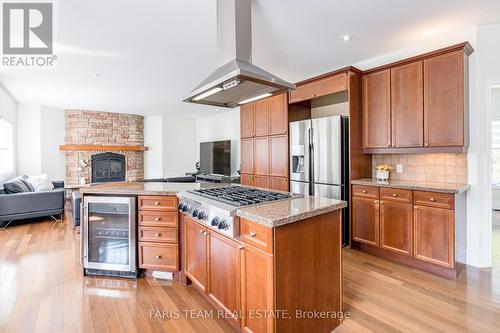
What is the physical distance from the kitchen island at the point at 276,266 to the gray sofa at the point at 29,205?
13.8ft

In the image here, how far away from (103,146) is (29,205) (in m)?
2.98

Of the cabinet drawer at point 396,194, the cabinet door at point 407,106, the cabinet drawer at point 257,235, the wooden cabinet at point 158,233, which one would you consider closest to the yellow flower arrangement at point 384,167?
the cabinet door at point 407,106

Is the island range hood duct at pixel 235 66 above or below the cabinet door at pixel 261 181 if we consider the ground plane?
above

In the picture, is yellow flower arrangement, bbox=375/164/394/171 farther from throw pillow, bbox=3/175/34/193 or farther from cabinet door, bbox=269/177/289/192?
throw pillow, bbox=3/175/34/193

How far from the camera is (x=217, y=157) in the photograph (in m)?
7.30

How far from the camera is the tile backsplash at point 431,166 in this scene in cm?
302

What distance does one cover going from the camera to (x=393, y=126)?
331 cm

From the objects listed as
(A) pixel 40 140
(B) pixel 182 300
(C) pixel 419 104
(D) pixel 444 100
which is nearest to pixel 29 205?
(A) pixel 40 140

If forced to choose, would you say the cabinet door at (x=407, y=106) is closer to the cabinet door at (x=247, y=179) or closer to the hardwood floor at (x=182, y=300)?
the hardwood floor at (x=182, y=300)

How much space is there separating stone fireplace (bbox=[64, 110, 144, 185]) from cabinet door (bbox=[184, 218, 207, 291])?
20.5 ft

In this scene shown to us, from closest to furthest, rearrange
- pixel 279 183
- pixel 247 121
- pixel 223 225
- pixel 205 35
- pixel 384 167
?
pixel 223 225 → pixel 205 35 → pixel 384 167 → pixel 279 183 → pixel 247 121

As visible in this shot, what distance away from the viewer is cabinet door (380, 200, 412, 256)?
2.92 m

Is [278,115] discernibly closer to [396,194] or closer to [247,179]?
[247,179]

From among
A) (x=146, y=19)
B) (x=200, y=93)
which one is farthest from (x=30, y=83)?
(x=200, y=93)
